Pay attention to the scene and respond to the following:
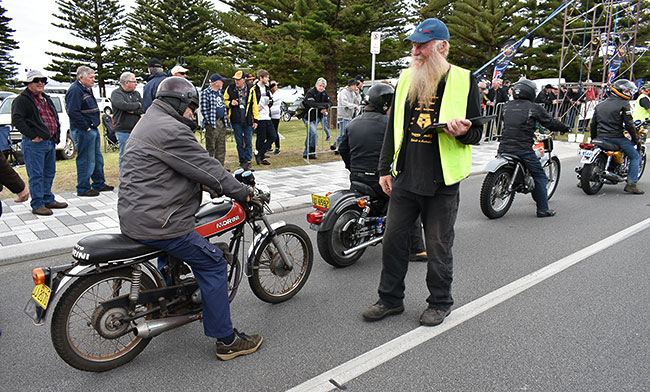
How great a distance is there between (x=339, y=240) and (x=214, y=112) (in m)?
5.33

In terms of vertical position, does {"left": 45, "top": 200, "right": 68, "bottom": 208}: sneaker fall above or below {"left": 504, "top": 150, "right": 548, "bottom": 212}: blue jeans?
below

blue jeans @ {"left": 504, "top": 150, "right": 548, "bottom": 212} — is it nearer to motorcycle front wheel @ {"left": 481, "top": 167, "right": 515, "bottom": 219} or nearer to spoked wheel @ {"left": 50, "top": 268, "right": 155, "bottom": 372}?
motorcycle front wheel @ {"left": 481, "top": 167, "right": 515, "bottom": 219}

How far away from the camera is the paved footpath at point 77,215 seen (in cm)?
514

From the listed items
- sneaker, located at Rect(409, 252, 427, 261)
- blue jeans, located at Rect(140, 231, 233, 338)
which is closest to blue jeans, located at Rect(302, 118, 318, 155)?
sneaker, located at Rect(409, 252, 427, 261)

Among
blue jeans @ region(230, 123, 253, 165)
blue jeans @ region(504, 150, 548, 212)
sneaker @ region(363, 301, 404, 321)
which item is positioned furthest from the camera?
blue jeans @ region(230, 123, 253, 165)

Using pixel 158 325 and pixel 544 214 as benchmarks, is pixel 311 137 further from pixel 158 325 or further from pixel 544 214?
pixel 158 325

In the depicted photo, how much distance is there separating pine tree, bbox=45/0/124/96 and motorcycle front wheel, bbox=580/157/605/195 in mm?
37718

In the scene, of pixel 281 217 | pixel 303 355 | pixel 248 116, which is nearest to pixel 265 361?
pixel 303 355

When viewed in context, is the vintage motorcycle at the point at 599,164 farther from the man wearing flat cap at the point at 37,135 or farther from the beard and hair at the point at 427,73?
the man wearing flat cap at the point at 37,135

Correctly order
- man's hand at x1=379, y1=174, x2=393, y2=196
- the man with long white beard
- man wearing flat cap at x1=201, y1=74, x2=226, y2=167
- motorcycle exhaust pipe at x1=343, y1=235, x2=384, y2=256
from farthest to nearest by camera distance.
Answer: man wearing flat cap at x1=201, y1=74, x2=226, y2=167 < motorcycle exhaust pipe at x1=343, y1=235, x2=384, y2=256 < man's hand at x1=379, y1=174, x2=393, y2=196 < the man with long white beard

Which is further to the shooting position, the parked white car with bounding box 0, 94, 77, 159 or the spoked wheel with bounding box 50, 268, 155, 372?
the parked white car with bounding box 0, 94, 77, 159

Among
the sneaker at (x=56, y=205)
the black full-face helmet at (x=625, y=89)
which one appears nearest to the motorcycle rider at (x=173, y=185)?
the sneaker at (x=56, y=205)

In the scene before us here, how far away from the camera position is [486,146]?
14.8m

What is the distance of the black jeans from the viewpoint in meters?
3.49
